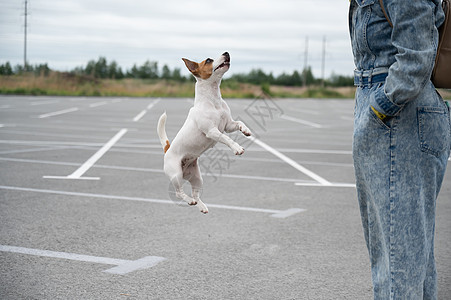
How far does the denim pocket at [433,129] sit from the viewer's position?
264 cm

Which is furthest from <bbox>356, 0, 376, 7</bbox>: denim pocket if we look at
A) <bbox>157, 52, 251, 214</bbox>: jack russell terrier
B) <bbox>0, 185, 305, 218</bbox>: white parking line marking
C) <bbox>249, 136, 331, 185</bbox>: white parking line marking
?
<bbox>249, 136, 331, 185</bbox>: white parking line marking

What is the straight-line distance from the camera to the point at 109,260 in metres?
5.03

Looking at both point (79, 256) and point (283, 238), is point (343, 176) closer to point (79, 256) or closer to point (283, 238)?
point (283, 238)

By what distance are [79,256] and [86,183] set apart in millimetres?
3523

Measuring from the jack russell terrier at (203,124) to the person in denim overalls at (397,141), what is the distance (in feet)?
3.17

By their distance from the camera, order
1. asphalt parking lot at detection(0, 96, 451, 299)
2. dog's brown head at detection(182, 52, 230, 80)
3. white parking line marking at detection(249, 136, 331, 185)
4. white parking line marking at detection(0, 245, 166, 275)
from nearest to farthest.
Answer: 1. dog's brown head at detection(182, 52, 230, 80)
2. asphalt parking lot at detection(0, 96, 451, 299)
3. white parking line marking at detection(0, 245, 166, 275)
4. white parking line marking at detection(249, 136, 331, 185)

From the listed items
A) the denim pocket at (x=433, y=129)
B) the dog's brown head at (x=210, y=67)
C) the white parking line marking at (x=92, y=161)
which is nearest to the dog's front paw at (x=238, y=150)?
the dog's brown head at (x=210, y=67)

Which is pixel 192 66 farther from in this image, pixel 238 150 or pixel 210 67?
pixel 238 150

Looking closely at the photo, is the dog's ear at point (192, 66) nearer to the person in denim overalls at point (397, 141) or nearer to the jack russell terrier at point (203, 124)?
the jack russell terrier at point (203, 124)

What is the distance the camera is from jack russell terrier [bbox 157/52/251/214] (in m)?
1.88

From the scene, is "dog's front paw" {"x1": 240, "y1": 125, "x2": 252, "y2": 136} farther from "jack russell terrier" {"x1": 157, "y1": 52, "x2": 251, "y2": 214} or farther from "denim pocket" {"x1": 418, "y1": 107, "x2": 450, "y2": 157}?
"denim pocket" {"x1": 418, "y1": 107, "x2": 450, "y2": 157}

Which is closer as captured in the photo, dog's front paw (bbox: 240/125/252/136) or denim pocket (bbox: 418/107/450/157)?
dog's front paw (bbox: 240/125/252/136)

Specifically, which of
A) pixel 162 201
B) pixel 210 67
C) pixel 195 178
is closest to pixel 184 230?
pixel 162 201

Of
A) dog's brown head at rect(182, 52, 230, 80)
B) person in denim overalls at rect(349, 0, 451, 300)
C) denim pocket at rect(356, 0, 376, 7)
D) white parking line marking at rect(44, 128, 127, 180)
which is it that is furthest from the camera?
white parking line marking at rect(44, 128, 127, 180)
